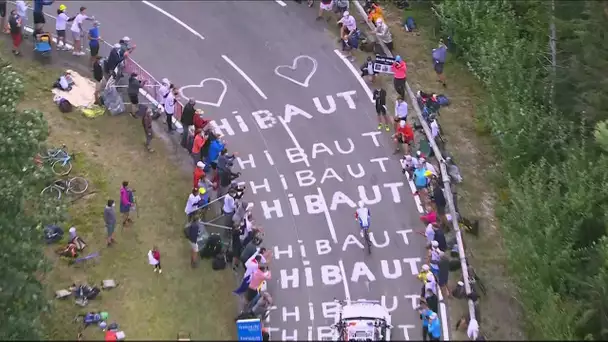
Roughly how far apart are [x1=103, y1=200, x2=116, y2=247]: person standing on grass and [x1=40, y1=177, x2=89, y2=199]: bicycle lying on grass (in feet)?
8.23

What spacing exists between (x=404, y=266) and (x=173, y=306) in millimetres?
8909

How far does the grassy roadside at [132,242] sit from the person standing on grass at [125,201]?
373 mm

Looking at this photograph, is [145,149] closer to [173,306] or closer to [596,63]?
A: [173,306]

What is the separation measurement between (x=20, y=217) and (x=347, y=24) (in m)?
17.8

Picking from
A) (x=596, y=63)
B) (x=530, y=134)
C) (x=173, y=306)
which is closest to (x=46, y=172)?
(x=173, y=306)

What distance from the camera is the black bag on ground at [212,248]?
28984 mm

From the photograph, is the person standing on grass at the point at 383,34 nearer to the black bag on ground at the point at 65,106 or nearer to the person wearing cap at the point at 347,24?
the person wearing cap at the point at 347,24

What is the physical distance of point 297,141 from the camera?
3462cm

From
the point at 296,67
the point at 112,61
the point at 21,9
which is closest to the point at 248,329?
the point at 112,61

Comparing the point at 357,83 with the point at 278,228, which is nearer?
the point at 278,228

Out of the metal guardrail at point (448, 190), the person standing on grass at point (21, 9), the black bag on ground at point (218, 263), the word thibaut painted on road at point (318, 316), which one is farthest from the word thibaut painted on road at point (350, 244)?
the person standing on grass at point (21, 9)

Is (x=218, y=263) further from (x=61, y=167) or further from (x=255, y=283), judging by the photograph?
(x=61, y=167)

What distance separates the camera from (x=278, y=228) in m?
30.9

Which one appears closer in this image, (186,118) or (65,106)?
(186,118)
